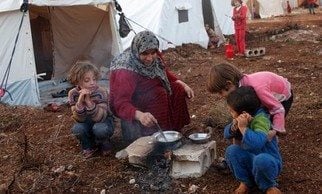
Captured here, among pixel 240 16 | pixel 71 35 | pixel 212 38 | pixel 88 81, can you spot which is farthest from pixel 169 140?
pixel 212 38

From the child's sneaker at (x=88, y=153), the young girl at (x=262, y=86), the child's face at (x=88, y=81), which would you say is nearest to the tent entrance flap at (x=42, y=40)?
the child's sneaker at (x=88, y=153)

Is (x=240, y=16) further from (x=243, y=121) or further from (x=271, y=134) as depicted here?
(x=243, y=121)

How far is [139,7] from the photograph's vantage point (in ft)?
37.3

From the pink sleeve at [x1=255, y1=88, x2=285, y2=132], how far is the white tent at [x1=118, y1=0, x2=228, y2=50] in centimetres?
761

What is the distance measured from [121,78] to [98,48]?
209 inches

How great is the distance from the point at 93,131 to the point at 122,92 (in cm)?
49

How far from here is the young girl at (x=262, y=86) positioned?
290cm

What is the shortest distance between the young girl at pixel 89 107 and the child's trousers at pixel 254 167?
139 centimetres

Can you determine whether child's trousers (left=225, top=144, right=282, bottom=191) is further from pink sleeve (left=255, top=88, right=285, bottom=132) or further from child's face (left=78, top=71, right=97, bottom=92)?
child's face (left=78, top=71, right=97, bottom=92)

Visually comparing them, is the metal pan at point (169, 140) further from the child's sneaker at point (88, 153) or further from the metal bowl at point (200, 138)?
the child's sneaker at point (88, 153)

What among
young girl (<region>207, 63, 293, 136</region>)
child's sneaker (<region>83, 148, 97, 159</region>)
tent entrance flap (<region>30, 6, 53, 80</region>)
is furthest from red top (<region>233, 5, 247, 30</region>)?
young girl (<region>207, 63, 293, 136</region>)

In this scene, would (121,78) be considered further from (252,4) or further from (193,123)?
(252,4)

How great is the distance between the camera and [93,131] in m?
3.97

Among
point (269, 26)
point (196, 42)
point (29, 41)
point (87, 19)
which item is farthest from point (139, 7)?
point (269, 26)
